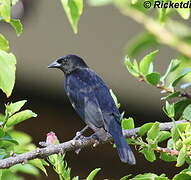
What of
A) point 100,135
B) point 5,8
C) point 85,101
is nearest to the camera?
point 5,8

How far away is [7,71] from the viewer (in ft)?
5.16

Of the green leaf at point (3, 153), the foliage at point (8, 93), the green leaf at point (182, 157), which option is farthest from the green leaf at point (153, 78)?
the green leaf at point (3, 153)

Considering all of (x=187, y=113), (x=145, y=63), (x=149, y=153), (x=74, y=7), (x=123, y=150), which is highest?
(x=74, y=7)

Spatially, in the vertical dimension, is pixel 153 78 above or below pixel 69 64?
above

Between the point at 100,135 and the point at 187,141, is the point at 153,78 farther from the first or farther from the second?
the point at 100,135

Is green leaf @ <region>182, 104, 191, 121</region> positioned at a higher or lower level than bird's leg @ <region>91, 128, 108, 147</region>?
higher

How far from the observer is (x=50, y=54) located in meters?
4.32

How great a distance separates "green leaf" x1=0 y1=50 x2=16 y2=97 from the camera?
1.56 m

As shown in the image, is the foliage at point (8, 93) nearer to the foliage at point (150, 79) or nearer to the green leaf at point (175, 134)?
the foliage at point (150, 79)

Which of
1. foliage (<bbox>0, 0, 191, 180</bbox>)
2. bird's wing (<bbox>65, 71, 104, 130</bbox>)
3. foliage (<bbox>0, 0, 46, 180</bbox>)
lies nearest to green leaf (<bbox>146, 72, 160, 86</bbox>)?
foliage (<bbox>0, 0, 191, 180</bbox>)

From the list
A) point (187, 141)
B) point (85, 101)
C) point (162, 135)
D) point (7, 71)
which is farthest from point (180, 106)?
point (85, 101)

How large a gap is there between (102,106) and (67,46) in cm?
168

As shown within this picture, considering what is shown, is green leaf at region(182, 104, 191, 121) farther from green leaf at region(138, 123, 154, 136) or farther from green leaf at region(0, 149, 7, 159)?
green leaf at region(0, 149, 7, 159)

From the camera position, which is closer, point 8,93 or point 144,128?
point 8,93
